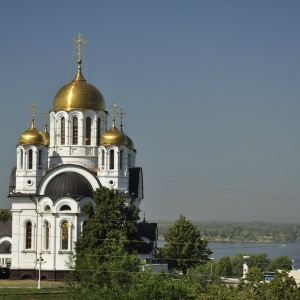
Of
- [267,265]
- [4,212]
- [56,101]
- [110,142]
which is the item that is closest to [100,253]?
[110,142]

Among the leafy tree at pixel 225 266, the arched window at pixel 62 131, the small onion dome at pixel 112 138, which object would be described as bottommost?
the leafy tree at pixel 225 266

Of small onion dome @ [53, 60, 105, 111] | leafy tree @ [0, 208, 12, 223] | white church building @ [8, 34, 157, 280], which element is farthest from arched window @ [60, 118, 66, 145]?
leafy tree @ [0, 208, 12, 223]

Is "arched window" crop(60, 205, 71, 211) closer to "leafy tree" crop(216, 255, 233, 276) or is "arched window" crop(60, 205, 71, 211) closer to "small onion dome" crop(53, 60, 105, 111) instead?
"small onion dome" crop(53, 60, 105, 111)

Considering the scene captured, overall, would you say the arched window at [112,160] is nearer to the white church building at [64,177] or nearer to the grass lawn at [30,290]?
the white church building at [64,177]

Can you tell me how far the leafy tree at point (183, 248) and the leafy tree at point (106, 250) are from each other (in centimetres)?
583

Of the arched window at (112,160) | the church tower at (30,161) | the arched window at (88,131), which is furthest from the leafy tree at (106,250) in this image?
the arched window at (88,131)

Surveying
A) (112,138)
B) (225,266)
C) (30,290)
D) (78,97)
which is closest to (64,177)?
(112,138)

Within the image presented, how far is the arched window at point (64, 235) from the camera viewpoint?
177 feet

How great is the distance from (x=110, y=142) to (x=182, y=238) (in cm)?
767

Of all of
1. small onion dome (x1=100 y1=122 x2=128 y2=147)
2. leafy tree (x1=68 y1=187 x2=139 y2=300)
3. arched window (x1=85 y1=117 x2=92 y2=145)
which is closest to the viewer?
leafy tree (x1=68 y1=187 x2=139 y2=300)

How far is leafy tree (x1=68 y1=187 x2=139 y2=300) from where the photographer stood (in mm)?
44344

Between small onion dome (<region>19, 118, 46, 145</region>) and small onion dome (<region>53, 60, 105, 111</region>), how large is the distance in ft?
8.01

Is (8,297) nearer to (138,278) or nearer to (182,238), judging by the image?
(138,278)

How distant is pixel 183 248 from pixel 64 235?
8.09 metres
